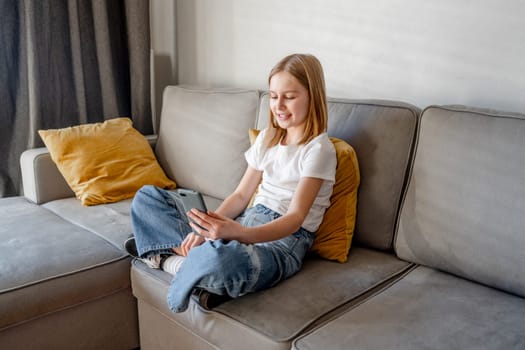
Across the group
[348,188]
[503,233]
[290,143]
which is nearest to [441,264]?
[503,233]

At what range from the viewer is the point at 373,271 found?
1.49 meters

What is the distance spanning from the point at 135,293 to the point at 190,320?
0.34 m

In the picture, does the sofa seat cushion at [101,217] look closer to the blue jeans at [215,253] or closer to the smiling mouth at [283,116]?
the blue jeans at [215,253]

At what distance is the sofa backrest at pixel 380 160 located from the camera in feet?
5.22

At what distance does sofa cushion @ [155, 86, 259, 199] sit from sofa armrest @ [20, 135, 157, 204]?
0.47m

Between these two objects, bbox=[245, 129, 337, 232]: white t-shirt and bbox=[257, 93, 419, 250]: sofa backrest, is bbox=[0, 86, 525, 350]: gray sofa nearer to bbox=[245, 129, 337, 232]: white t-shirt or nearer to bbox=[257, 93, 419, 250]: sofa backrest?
bbox=[257, 93, 419, 250]: sofa backrest

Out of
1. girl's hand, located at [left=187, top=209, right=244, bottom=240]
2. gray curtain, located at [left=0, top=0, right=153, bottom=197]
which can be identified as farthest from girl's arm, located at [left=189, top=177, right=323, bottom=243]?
gray curtain, located at [left=0, top=0, right=153, bottom=197]

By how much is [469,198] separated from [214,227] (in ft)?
2.33

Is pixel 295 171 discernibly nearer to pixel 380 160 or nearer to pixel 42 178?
A: pixel 380 160

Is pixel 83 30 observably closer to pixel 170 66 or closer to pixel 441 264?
pixel 170 66

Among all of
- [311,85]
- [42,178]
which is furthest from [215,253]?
[42,178]

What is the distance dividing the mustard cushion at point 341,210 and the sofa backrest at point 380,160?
51mm

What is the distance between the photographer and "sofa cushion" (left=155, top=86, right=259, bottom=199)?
208 cm

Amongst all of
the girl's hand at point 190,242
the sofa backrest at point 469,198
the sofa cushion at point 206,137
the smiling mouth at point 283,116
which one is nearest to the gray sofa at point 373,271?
the sofa backrest at point 469,198
